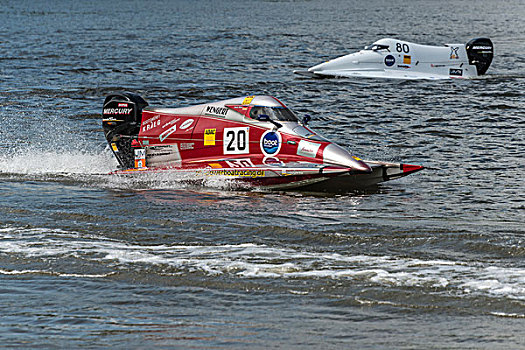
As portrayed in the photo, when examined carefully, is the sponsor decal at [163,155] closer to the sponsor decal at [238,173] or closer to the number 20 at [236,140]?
the sponsor decal at [238,173]

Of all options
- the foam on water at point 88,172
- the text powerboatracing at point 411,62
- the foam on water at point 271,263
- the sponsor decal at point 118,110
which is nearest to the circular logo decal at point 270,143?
the foam on water at point 88,172

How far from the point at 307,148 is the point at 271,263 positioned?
425 cm

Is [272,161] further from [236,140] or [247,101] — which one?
[247,101]

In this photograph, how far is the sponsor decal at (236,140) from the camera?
13352 millimetres

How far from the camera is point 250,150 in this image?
13352 millimetres

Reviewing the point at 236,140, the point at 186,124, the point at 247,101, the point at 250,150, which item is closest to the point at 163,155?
the point at 186,124

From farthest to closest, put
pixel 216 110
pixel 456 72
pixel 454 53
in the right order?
pixel 454 53
pixel 456 72
pixel 216 110

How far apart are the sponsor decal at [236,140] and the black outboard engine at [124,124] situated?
2.11 metres

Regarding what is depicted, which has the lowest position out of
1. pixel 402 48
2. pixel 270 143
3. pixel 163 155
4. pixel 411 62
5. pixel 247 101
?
pixel 163 155

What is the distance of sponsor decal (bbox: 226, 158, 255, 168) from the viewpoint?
13328 millimetres

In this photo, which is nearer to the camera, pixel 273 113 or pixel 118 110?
pixel 273 113

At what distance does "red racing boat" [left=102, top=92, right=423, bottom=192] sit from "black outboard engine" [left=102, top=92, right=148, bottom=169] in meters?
0.13

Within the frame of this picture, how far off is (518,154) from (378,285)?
953cm

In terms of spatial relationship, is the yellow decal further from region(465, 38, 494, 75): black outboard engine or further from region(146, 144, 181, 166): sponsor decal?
region(465, 38, 494, 75): black outboard engine
